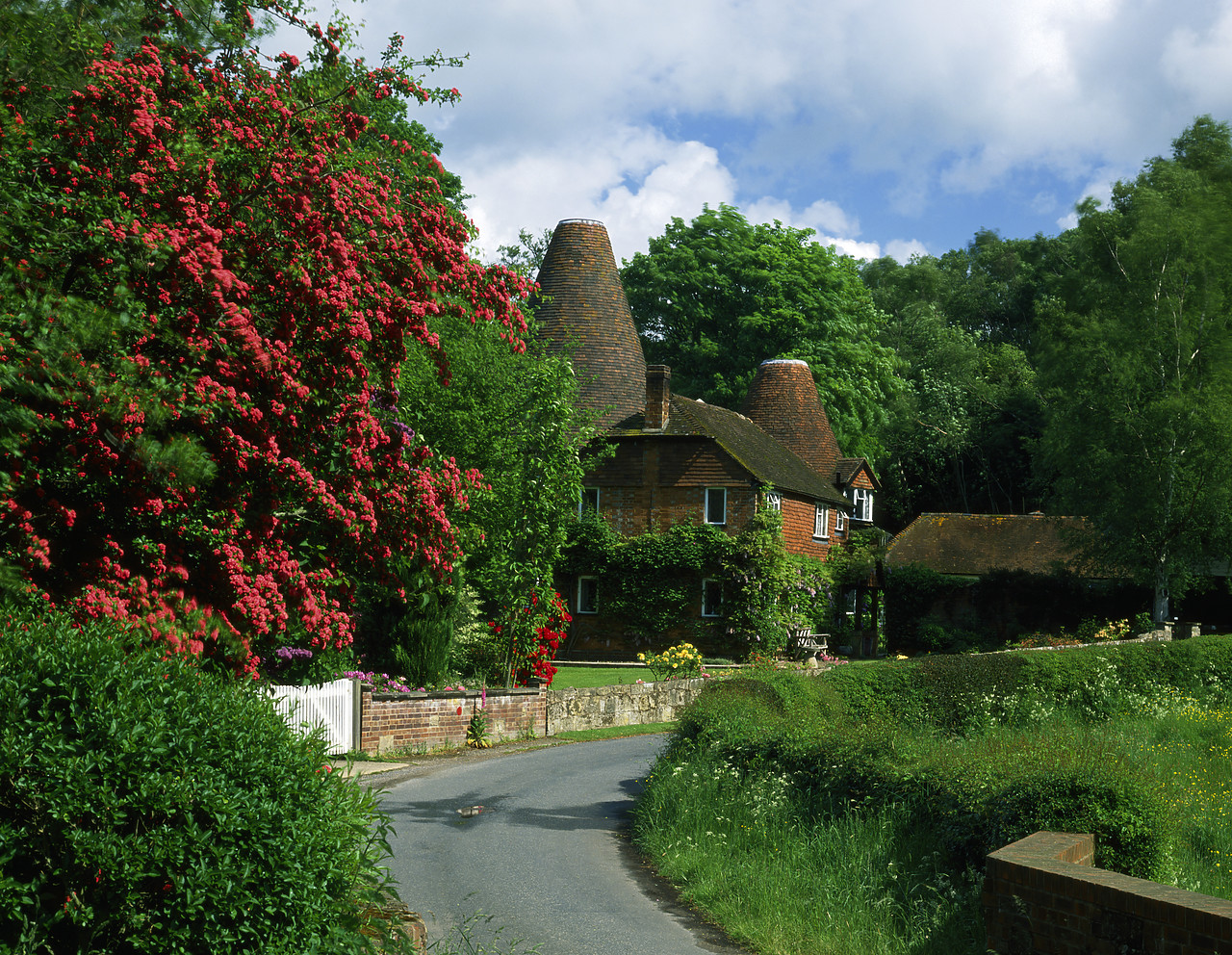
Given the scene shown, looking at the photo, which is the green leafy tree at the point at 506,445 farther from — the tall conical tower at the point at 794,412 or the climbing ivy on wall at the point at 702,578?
the tall conical tower at the point at 794,412

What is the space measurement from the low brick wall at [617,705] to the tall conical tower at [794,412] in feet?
72.6

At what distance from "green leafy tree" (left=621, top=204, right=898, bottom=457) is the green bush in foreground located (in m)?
44.4

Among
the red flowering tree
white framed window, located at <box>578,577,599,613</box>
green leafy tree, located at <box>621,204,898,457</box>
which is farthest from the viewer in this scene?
green leafy tree, located at <box>621,204,898,457</box>

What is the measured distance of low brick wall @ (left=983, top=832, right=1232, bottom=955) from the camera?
552 cm

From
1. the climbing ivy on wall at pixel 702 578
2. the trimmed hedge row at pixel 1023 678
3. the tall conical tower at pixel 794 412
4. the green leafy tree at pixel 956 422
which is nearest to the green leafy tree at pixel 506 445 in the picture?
the trimmed hedge row at pixel 1023 678

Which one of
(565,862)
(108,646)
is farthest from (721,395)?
(108,646)

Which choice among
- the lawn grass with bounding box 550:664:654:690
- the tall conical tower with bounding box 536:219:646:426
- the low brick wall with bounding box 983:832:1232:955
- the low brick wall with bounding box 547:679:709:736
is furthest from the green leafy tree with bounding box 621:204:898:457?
the low brick wall with bounding box 983:832:1232:955

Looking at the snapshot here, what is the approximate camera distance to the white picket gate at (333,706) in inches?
588

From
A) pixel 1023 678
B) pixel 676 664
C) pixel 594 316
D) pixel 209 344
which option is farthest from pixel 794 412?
pixel 209 344

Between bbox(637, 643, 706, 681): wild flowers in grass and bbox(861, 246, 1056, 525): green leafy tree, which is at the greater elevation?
bbox(861, 246, 1056, 525): green leafy tree

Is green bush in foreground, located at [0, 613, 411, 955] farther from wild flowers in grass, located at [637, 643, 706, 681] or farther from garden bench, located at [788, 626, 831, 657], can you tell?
garden bench, located at [788, 626, 831, 657]

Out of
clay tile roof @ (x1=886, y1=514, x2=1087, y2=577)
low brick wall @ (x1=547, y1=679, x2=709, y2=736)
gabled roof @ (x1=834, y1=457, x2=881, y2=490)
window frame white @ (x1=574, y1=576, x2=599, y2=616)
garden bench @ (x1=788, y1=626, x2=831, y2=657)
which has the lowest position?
low brick wall @ (x1=547, y1=679, x2=709, y2=736)

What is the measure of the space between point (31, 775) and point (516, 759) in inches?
527

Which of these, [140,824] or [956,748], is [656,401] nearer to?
[956,748]
